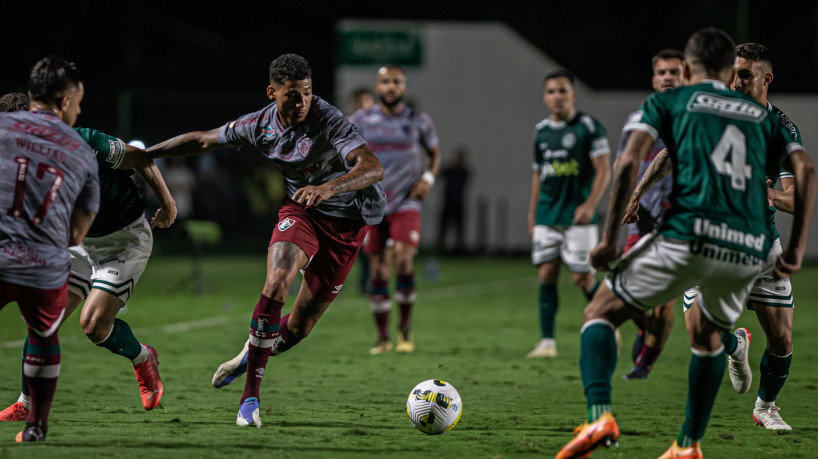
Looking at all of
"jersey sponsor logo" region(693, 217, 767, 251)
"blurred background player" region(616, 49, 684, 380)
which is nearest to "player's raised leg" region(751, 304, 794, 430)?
"jersey sponsor logo" region(693, 217, 767, 251)

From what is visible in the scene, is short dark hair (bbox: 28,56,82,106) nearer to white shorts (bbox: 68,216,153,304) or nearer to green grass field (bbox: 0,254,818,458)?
white shorts (bbox: 68,216,153,304)

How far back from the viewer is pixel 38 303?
517cm

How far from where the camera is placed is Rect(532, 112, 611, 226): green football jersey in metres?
9.80

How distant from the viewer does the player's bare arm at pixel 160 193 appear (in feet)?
20.7

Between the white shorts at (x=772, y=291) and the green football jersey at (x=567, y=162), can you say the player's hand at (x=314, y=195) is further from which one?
the green football jersey at (x=567, y=162)

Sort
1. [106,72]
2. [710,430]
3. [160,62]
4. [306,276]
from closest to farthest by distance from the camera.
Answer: [710,430] < [306,276] < [106,72] < [160,62]

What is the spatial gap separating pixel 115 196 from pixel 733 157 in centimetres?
374

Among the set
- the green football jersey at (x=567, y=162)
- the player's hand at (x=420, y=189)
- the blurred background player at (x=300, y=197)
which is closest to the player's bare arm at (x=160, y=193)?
the blurred background player at (x=300, y=197)

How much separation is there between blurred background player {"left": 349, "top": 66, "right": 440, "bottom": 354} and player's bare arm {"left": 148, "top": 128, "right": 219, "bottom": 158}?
12.8ft

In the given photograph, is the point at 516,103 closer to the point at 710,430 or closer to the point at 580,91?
the point at 580,91

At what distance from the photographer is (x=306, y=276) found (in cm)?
676

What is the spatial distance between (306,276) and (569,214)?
3.81m

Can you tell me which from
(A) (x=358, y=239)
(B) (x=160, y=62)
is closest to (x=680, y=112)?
(A) (x=358, y=239)

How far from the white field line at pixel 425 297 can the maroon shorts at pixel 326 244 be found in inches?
182
